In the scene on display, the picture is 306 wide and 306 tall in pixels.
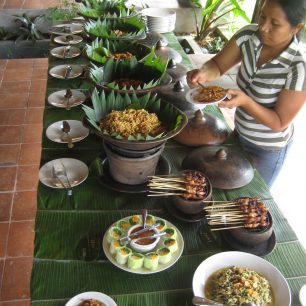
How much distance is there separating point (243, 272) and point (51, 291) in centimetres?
65

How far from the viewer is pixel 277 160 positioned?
1803 mm

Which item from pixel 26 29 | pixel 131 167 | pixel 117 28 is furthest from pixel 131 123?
pixel 26 29

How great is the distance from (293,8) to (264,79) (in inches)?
13.7

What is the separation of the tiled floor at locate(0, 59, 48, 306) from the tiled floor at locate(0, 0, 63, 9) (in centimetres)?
118

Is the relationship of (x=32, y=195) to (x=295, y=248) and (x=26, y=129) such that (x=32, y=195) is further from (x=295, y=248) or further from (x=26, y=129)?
(x=295, y=248)

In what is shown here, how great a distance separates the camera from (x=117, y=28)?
8.36ft

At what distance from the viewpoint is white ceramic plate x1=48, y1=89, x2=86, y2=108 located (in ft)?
6.48

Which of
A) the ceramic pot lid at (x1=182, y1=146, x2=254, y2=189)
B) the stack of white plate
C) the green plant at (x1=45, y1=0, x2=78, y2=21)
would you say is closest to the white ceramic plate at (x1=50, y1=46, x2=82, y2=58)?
the stack of white plate

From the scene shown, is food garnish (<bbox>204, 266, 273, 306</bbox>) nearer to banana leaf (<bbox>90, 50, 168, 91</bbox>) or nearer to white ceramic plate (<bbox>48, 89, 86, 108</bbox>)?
banana leaf (<bbox>90, 50, 168, 91</bbox>)

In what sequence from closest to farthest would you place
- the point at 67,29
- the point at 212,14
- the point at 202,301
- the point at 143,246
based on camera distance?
the point at 202,301, the point at 143,246, the point at 67,29, the point at 212,14

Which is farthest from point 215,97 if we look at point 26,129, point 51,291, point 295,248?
point 26,129

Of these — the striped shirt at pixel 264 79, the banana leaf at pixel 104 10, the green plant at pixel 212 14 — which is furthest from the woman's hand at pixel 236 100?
→ the green plant at pixel 212 14

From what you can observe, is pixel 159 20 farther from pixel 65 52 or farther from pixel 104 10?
pixel 65 52

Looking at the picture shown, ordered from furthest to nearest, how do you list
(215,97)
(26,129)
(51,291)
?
(26,129) → (215,97) → (51,291)
